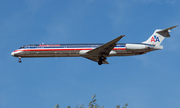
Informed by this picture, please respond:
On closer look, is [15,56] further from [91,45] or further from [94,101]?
[94,101]

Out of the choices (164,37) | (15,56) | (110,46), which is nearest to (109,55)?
(110,46)

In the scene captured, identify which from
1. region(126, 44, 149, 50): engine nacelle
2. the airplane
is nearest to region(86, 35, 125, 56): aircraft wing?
the airplane

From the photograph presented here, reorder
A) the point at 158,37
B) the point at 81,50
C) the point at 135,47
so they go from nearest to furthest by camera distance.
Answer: the point at 135,47 → the point at 81,50 → the point at 158,37

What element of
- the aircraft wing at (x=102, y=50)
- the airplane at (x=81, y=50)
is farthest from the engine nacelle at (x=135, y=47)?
the aircraft wing at (x=102, y=50)

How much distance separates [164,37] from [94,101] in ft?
74.1

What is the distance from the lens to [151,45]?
3856cm

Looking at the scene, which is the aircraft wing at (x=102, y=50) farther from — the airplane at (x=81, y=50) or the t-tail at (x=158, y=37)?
the t-tail at (x=158, y=37)

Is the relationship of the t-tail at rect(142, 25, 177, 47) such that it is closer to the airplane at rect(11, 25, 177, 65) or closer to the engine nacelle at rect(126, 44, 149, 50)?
the airplane at rect(11, 25, 177, 65)

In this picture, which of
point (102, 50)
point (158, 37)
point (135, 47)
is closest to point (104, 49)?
point (102, 50)

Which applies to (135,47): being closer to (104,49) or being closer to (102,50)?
(104,49)

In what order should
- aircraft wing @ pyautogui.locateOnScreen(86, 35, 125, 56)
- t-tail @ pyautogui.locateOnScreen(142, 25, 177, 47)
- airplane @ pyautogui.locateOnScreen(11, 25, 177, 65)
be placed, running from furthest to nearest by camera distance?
t-tail @ pyautogui.locateOnScreen(142, 25, 177, 47) → airplane @ pyautogui.locateOnScreen(11, 25, 177, 65) → aircraft wing @ pyautogui.locateOnScreen(86, 35, 125, 56)

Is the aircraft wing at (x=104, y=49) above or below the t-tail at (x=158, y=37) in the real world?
below

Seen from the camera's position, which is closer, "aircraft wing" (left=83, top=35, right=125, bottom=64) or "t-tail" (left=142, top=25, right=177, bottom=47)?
"aircraft wing" (left=83, top=35, right=125, bottom=64)

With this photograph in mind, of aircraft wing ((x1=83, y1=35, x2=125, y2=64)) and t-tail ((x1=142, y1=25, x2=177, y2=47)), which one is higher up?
t-tail ((x1=142, y1=25, x2=177, y2=47))
